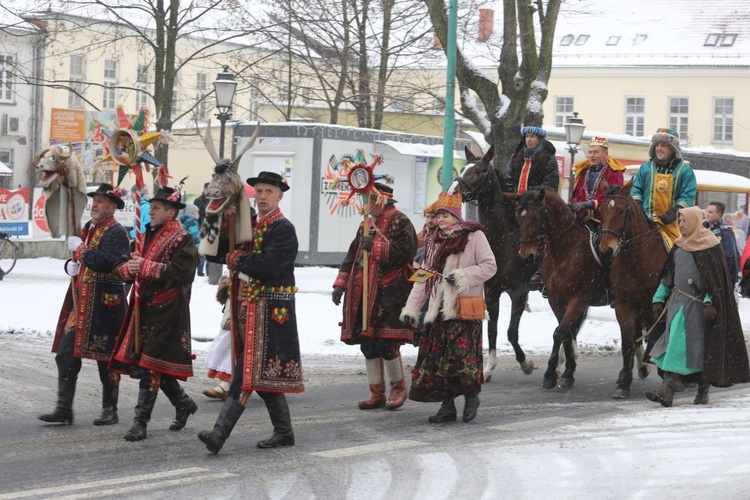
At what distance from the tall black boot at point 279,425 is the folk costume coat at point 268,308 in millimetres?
186

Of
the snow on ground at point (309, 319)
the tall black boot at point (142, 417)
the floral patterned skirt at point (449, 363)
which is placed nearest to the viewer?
the tall black boot at point (142, 417)

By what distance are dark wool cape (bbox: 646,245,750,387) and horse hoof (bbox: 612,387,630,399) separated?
2.53ft

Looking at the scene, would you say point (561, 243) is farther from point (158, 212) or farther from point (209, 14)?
point (209, 14)

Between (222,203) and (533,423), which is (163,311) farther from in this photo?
(533,423)

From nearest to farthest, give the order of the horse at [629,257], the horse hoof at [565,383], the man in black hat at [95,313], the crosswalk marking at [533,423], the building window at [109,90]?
the man in black hat at [95,313] → the crosswalk marking at [533,423] → the horse at [629,257] → the horse hoof at [565,383] → the building window at [109,90]

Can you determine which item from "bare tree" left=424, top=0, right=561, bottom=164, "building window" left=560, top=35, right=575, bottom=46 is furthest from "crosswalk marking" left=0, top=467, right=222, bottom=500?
"building window" left=560, top=35, right=575, bottom=46

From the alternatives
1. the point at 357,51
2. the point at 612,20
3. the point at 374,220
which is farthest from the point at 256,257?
the point at 612,20

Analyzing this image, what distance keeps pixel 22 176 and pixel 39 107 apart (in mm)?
3051

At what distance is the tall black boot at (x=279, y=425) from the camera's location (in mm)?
7305

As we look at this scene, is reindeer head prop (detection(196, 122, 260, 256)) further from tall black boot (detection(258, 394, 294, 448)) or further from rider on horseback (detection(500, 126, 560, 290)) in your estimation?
rider on horseback (detection(500, 126, 560, 290))

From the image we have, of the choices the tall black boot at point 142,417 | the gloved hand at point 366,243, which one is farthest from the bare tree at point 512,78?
the tall black boot at point 142,417

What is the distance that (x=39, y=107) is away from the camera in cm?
4762

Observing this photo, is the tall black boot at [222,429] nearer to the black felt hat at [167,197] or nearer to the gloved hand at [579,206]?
the black felt hat at [167,197]

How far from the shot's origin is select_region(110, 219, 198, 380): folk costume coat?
751 cm
